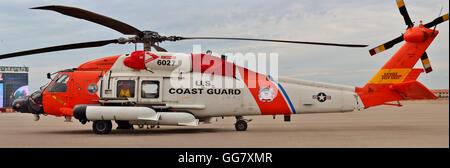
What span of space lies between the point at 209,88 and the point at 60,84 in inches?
180

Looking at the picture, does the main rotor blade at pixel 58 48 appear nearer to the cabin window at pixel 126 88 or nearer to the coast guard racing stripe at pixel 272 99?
the cabin window at pixel 126 88

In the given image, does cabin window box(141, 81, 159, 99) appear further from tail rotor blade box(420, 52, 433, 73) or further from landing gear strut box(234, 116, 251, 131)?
tail rotor blade box(420, 52, 433, 73)

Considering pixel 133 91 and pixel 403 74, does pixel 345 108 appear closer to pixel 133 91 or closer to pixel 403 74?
pixel 403 74

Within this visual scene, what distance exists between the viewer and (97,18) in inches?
464

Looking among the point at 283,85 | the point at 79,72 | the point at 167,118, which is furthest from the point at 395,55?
the point at 79,72

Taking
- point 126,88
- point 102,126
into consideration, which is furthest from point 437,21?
point 102,126

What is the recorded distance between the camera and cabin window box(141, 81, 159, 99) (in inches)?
571

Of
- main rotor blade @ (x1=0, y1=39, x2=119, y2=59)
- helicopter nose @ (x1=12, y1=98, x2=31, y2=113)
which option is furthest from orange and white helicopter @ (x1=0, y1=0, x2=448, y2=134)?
main rotor blade @ (x1=0, y1=39, x2=119, y2=59)

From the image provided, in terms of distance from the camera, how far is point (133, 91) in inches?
570

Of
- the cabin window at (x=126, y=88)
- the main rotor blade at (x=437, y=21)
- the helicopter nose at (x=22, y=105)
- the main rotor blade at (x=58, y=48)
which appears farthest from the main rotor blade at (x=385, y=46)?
the helicopter nose at (x=22, y=105)

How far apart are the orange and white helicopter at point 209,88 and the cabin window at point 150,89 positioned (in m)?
0.03

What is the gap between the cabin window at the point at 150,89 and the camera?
14.5 meters

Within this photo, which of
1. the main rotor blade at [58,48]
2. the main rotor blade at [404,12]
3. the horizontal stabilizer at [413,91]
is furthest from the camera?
the horizontal stabilizer at [413,91]

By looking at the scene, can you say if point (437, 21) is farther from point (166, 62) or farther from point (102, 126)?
point (102, 126)
